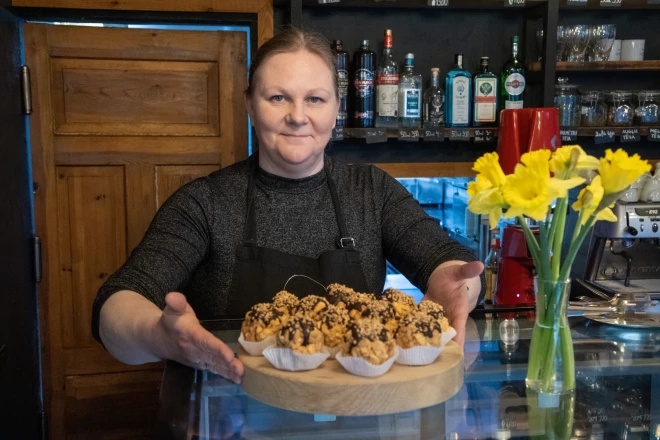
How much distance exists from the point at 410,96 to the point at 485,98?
317 millimetres

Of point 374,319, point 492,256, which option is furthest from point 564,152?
point 492,256

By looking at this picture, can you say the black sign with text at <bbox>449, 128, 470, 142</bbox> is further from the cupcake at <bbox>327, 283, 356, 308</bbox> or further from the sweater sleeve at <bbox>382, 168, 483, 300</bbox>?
the cupcake at <bbox>327, 283, 356, 308</bbox>

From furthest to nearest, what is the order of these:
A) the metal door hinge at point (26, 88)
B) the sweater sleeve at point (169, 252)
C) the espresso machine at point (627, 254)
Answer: the metal door hinge at point (26, 88)
the espresso machine at point (627, 254)
the sweater sleeve at point (169, 252)

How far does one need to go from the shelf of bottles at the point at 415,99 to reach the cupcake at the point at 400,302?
57.2 inches

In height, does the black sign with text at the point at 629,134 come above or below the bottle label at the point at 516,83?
below

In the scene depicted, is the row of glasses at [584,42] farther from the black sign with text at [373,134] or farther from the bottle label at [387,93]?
the black sign with text at [373,134]

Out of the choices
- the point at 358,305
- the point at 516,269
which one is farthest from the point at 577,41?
the point at 358,305

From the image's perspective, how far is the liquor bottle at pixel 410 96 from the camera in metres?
2.82

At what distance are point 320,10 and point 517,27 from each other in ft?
2.79

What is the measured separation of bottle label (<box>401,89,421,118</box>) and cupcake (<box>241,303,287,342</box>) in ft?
5.77

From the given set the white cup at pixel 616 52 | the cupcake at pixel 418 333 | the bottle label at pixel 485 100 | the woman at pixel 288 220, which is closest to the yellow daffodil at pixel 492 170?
the cupcake at pixel 418 333

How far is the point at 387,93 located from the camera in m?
2.77

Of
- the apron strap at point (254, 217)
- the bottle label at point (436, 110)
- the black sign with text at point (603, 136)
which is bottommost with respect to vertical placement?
the apron strap at point (254, 217)

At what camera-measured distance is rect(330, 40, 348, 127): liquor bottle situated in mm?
2781
